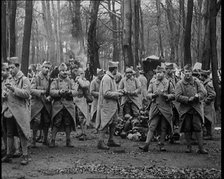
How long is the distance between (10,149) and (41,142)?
309cm

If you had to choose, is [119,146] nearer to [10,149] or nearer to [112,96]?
[112,96]

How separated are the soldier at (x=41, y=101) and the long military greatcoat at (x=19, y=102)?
74.2 inches

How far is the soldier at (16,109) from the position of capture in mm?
8234

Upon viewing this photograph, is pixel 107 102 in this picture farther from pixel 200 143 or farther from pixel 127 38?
pixel 127 38

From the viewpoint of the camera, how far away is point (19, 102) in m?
8.34

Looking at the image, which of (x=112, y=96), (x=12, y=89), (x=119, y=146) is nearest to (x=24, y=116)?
Result: (x=12, y=89)

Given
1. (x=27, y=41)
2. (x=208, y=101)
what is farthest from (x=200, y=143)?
(x=27, y=41)

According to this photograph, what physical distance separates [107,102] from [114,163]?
2.30 m

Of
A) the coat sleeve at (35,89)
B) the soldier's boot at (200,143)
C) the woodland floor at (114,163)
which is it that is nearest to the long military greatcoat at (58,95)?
the coat sleeve at (35,89)

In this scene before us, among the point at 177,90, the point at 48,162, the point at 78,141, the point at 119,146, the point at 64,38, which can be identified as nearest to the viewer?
the point at 48,162

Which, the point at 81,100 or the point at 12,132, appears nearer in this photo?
the point at 12,132

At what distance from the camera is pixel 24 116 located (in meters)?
8.41

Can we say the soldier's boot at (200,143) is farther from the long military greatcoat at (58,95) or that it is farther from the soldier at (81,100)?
the soldier at (81,100)

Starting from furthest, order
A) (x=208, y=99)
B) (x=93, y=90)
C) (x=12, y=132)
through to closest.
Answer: (x=93, y=90), (x=208, y=99), (x=12, y=132)
